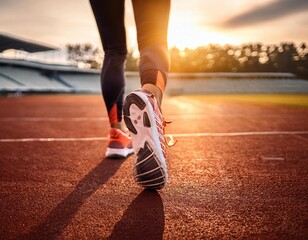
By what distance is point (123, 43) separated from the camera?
6.15 ft

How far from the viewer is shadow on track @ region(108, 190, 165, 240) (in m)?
0.88

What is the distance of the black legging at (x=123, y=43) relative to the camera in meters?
1.48

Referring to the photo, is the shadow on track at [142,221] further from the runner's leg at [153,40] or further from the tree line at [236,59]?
the tree line at [236,59]

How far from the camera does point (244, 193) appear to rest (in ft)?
4.12

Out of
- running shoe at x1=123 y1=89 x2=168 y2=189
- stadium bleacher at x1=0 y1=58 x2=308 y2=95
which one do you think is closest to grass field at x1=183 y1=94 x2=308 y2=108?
running shoe at x1=123 y1=89 x2=168 y2=189

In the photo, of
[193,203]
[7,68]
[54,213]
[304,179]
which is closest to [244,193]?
[193,203]

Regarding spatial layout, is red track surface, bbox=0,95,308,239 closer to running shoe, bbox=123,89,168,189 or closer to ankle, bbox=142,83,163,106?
running shoe, bbox=123,89,168,189

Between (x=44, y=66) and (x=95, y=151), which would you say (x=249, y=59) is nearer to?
(x=44, y=66)

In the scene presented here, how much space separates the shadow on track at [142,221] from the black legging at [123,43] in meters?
0.56

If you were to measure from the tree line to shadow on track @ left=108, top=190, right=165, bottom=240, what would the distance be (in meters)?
58.3

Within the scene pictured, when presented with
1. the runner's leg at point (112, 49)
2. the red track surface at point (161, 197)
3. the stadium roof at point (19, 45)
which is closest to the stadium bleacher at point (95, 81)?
the stadium roof at point (19, 45)

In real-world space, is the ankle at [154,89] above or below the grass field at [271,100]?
above

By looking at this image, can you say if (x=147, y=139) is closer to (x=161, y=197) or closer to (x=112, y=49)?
(x=161, y=197)

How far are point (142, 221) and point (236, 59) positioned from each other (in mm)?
66158
